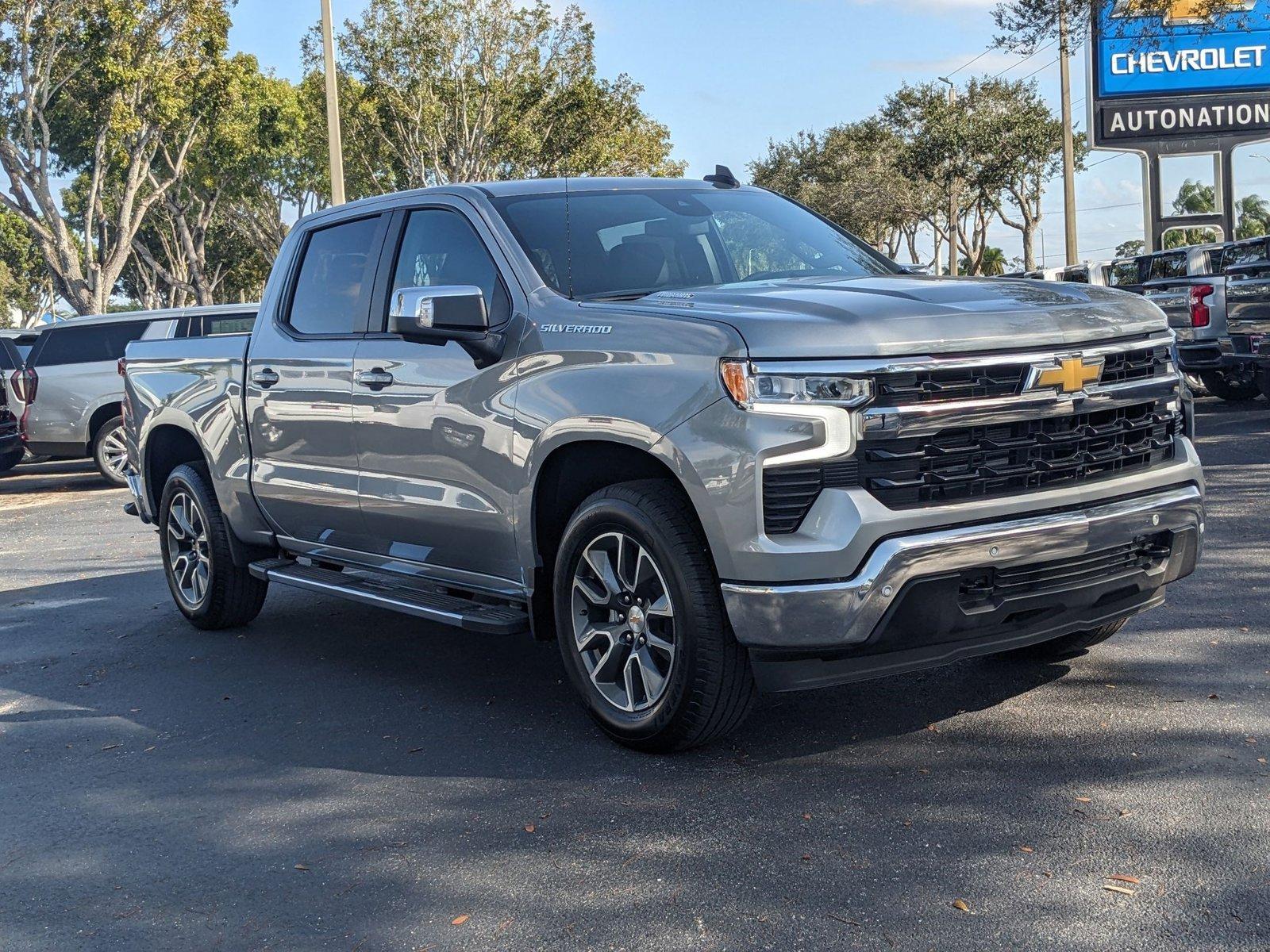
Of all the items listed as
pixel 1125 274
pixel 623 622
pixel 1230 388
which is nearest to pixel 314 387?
pixel 623 622

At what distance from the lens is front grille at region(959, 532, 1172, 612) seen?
449 cm

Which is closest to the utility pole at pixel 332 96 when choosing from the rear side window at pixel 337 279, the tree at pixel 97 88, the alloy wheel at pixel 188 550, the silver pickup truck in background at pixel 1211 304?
the tree at pixel 97 88

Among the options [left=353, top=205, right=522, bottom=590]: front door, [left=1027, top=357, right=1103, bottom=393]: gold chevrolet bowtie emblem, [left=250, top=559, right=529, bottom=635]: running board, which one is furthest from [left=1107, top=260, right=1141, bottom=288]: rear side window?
[left=1027, top=357, right=1103, bottom=393]: gold chevrolet bowtie emblem

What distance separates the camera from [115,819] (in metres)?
4.78

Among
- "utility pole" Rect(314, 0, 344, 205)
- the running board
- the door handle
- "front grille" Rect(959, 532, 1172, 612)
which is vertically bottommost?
the running board

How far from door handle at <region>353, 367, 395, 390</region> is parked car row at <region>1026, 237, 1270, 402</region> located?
1006 centimetres

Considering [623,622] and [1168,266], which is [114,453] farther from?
[623,622]

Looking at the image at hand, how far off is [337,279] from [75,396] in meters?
11.0

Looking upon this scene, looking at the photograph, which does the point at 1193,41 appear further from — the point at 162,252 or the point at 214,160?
the point at 162,252

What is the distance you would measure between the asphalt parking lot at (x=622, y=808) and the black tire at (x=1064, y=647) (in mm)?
86

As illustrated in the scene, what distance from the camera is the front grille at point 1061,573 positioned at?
449 cm

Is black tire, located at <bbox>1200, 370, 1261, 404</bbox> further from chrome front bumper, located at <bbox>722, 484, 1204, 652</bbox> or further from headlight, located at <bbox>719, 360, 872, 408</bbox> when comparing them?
headlight, located at <bbox>719, 360, 872, 408</bbox>

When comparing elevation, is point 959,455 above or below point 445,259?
below

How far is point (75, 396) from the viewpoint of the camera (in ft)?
54.2
